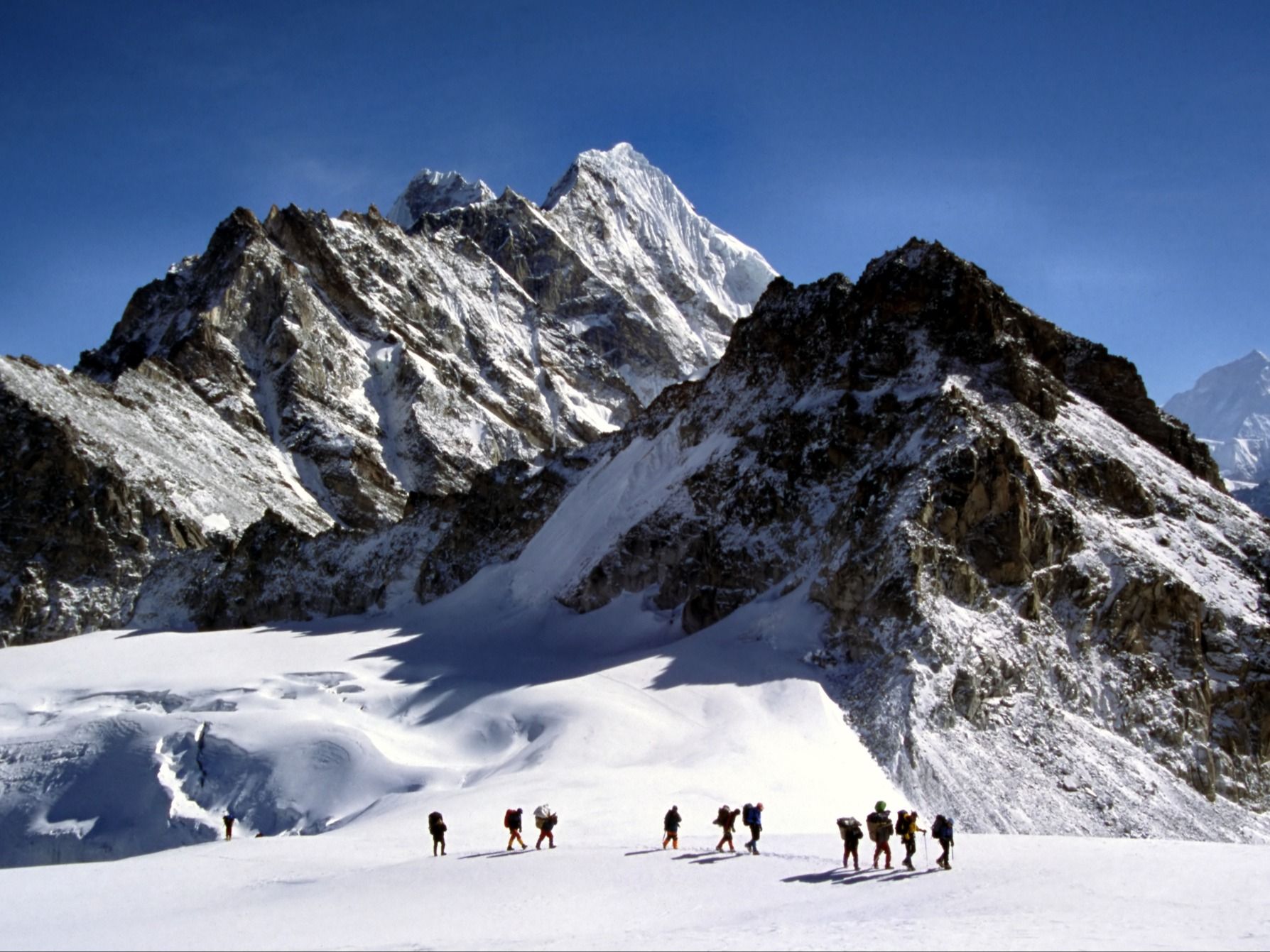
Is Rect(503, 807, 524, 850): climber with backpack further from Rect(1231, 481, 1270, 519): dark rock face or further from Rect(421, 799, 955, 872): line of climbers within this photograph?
Rect(1231, 481, 1270, 519): dark rock face

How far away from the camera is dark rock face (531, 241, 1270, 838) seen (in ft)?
107

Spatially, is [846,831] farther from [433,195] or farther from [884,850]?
[433,195]

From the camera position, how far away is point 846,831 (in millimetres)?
17766

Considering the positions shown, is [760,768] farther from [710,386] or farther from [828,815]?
[710,386]

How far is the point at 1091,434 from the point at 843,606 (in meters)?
14.3

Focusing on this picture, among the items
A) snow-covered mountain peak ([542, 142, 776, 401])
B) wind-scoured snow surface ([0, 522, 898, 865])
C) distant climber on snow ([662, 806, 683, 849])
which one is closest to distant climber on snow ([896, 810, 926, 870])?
distant climber on snow ([662, 806, 683, 849])

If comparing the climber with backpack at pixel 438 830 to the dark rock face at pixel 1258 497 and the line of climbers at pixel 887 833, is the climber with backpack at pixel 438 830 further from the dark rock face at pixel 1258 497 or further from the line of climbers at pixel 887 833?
the dark rock face at pixel 1258 497

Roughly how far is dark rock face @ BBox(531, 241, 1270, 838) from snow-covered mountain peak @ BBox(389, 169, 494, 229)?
378 ft

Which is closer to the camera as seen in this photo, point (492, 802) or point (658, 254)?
point (492, 802)

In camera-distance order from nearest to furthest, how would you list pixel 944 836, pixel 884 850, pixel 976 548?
pixel 944 836, pixel 884 850, pixel 976 548

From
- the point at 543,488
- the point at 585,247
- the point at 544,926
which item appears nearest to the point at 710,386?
the point at 543,488

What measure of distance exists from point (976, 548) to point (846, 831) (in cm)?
2160

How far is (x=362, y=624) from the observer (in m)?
51.8

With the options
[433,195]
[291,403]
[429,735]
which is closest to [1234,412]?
[433,195]
